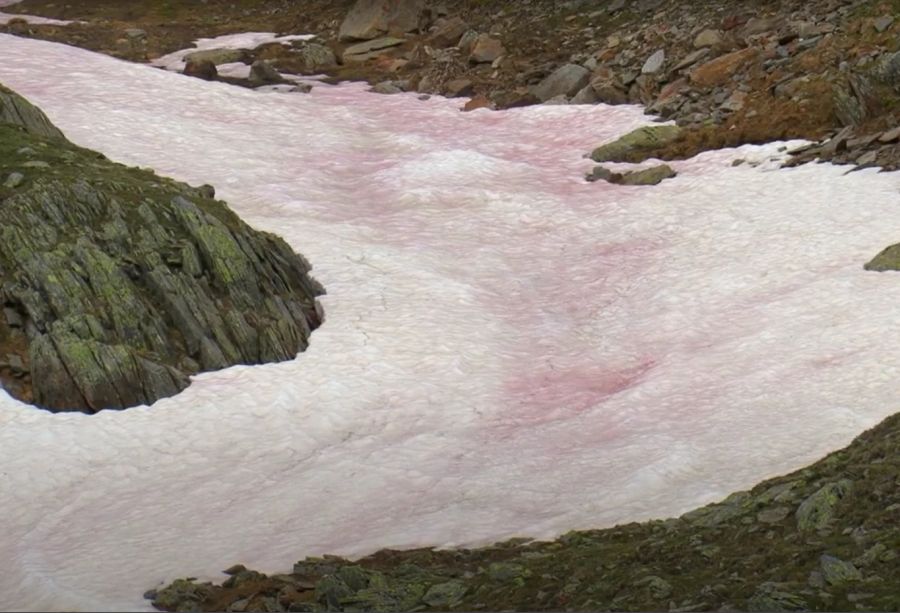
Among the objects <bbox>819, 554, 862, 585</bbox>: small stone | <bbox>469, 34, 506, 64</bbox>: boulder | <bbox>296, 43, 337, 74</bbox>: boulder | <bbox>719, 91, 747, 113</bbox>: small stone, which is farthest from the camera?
<bbox>296, 43, 337, 74</bbox>: boulder

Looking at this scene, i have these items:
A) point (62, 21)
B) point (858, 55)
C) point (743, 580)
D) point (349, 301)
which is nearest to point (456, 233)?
point (349, 301)

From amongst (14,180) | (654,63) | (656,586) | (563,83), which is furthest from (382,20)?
(656,586)

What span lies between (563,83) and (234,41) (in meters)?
18.8

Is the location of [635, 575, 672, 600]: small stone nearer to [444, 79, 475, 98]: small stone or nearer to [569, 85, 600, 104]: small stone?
[569, 85, 600, 104]: small stone

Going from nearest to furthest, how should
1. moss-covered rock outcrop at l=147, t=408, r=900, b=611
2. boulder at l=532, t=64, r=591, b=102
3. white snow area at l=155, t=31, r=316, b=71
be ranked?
moss-covered rock outcrop at l=147, t=408, r=900, b=611, boulder at l=532, t=64, r=591, b=102, white snow area at l=155, t=31, r=316, b=71

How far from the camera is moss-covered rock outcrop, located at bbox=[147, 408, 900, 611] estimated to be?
14.1m

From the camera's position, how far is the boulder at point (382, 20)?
59.8 metres

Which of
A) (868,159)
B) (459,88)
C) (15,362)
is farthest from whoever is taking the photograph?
(459,88)

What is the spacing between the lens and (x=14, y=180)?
29.7m

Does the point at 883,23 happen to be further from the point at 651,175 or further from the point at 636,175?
the point at 636,175

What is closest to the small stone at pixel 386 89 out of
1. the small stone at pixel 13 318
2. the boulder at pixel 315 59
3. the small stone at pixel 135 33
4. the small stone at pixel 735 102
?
the boulder at pixel 315 59

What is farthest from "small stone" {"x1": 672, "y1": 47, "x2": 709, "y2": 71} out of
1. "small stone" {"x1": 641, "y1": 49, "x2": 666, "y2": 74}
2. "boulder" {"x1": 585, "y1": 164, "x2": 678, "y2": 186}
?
"boulder" {"x1": 585, "y1": 164, "x2": 678, "y2": 186}

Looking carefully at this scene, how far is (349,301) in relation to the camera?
1246 inches

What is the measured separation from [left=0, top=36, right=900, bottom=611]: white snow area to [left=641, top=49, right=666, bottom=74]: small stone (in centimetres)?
290
